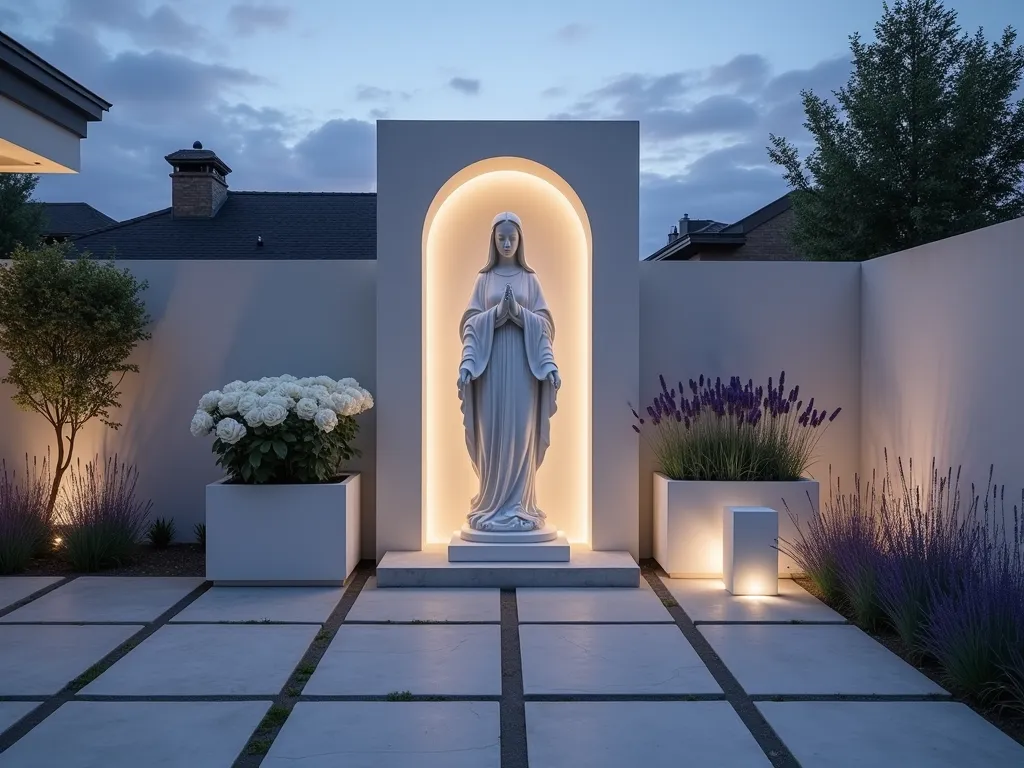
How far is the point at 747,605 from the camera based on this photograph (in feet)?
15.7

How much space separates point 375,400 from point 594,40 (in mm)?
3262

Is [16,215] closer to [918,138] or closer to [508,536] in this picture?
[508,536]

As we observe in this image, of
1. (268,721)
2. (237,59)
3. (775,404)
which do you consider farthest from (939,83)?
(268,721)

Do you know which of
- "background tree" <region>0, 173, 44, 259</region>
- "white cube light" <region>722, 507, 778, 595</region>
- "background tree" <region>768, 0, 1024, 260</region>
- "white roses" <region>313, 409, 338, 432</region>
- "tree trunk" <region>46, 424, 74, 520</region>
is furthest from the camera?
"background tree" <region>0, 173, 44, 259</region>

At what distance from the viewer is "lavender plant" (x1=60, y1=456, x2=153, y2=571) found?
552 centimetres

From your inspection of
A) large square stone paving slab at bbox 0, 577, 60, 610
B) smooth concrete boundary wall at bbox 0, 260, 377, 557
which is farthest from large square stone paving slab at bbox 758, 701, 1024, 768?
large square stone paving slab at bbox 0, 577, 60, 610

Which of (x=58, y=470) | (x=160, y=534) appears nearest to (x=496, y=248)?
(x=160, y=534)

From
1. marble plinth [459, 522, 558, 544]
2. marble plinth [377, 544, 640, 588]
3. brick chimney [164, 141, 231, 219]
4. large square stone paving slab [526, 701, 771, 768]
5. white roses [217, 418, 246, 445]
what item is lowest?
large square stone paving slab [526, 701, 771, 768]

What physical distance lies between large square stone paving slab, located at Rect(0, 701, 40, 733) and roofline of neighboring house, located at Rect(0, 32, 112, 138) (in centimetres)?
308

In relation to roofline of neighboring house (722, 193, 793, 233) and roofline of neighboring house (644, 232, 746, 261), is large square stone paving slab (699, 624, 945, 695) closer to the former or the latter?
roofline of neighboring house (644, 232, 746, 261)

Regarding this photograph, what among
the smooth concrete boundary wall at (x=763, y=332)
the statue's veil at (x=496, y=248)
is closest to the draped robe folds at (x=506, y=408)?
the statue's veil at (x=496, y=248)

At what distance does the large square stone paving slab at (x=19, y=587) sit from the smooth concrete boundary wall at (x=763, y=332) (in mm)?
4076

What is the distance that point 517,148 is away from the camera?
5.64 m

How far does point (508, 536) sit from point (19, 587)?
9.72ft
